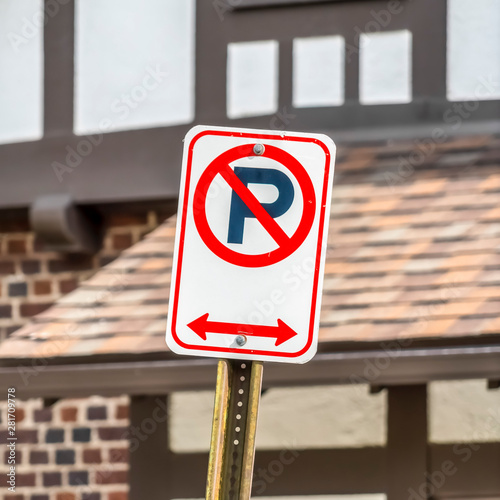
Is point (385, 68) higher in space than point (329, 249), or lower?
higher

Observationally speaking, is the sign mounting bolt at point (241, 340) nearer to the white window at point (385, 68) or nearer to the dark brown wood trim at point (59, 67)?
the white window at point (385, 68)

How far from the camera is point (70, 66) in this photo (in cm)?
471

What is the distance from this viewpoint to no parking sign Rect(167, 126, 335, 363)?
1833 mm

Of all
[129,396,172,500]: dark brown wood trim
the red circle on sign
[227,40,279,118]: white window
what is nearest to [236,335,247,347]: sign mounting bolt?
the red circle on sign

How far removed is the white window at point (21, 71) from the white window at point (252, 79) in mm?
1014

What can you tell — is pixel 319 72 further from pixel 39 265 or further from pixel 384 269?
pixel 39 265

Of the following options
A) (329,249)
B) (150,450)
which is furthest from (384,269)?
(150,450)

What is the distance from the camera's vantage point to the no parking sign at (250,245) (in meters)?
1.83

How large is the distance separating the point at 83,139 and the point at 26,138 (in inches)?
13.0

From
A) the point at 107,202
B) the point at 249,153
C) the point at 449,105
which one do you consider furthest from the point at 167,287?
the point at 249,153

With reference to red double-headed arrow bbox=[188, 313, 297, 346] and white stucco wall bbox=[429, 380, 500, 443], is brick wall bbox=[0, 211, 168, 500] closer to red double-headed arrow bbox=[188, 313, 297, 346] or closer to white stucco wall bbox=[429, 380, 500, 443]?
white stucco wall bbox=[429, 380, 500, 443]

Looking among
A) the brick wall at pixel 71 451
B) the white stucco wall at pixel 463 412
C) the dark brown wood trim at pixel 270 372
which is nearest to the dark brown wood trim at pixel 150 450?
the brick wall at pixel 71 451

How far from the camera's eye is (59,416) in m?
4.70

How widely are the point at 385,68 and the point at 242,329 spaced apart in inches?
112
